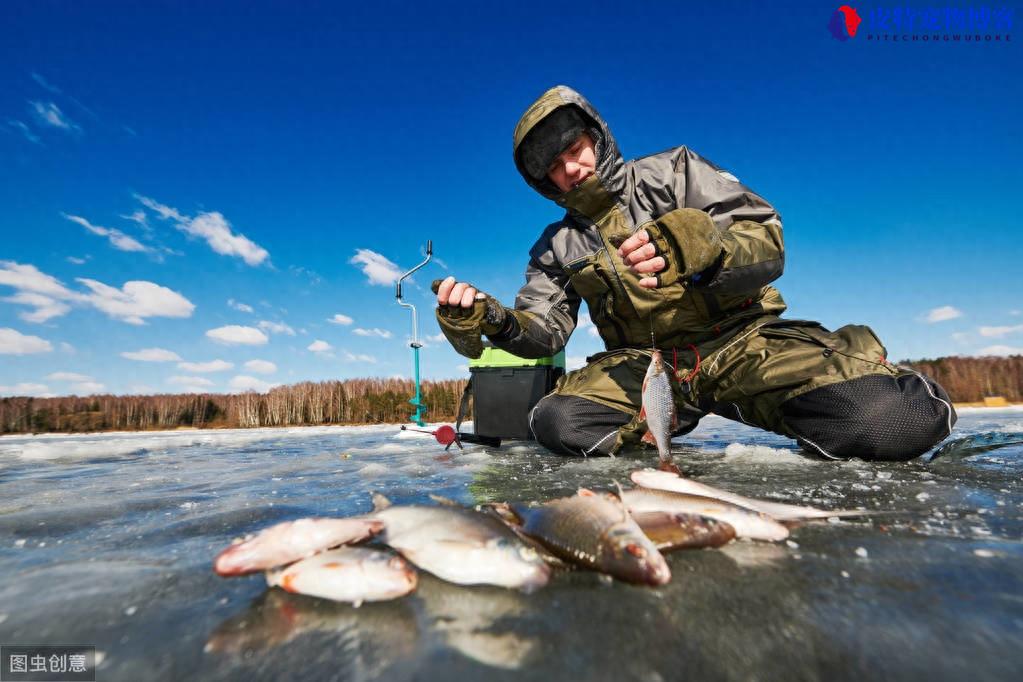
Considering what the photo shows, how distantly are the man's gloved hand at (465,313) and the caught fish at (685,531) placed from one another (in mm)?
2311

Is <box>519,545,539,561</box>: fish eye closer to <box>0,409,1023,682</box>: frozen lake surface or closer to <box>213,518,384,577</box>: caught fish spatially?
<box>0,409,1023,682</box>: frozen lake surface

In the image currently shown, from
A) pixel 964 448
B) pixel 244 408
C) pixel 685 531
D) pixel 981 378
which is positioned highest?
pixel 244 408

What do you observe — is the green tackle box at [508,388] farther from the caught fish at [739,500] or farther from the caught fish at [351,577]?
the caught fish at [351,577]

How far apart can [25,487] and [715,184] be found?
4970 millimetres

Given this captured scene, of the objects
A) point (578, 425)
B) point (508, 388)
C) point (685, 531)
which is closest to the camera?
point (685, 531)

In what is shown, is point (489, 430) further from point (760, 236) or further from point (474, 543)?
point (474, 543)

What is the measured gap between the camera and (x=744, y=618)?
934 mm

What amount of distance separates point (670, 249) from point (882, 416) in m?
1.59

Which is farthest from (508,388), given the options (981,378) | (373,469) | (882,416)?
(981,378)

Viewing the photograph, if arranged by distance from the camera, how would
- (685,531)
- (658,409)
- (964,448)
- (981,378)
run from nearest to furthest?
1. (685,531)
2. (658,409)
3. (964,448)
4. (981,378)

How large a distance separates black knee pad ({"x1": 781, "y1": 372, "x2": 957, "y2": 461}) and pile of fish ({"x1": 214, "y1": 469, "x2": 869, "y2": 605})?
72.2 inches

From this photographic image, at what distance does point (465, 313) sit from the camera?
3.52m

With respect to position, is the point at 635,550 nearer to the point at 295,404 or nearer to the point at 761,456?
the point at 761,456

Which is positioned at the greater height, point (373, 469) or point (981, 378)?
point (981, 378)
